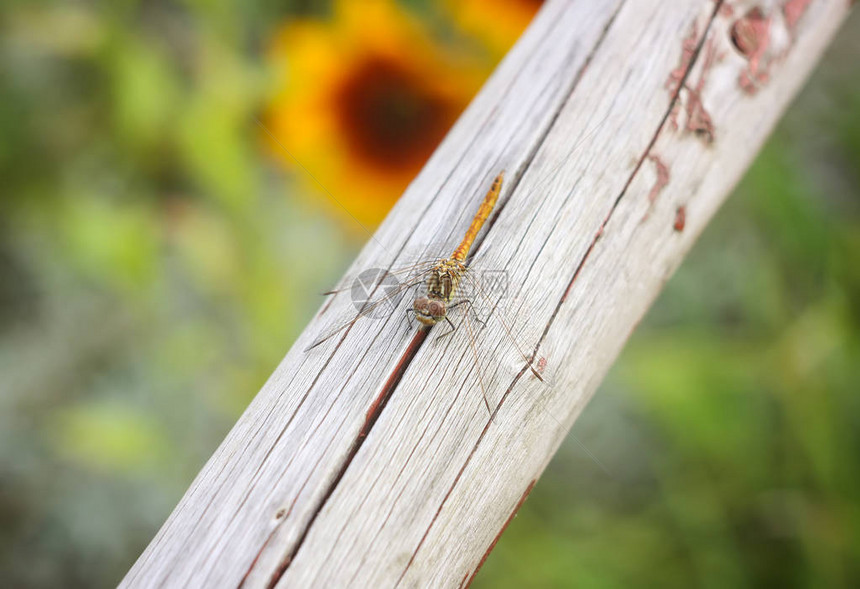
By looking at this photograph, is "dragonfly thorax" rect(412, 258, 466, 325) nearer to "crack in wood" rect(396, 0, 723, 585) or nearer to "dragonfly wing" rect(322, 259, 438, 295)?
"dragonfly wing" rect(322, 259, 438, 295)

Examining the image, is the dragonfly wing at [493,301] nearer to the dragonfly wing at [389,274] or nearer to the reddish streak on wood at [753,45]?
the dragonfly wing at [389,274]

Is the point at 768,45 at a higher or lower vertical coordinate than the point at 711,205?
higher

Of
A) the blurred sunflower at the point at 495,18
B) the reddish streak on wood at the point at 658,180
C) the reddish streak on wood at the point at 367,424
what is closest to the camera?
the reddish streak on wood at the point at 367,424

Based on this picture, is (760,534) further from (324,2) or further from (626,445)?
Result: (324,2)

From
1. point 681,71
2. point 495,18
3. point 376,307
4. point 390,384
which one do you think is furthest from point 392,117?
point 390,384

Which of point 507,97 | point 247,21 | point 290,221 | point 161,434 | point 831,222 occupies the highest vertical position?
point 831,222

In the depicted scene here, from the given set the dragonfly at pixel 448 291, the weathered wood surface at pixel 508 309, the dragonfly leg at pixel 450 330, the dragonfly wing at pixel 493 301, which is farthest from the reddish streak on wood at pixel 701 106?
the dragonfly leg at pixel 450 330

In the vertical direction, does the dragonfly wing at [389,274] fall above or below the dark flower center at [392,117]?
below

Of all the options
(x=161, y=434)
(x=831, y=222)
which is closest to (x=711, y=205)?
(x=831, y=222)
